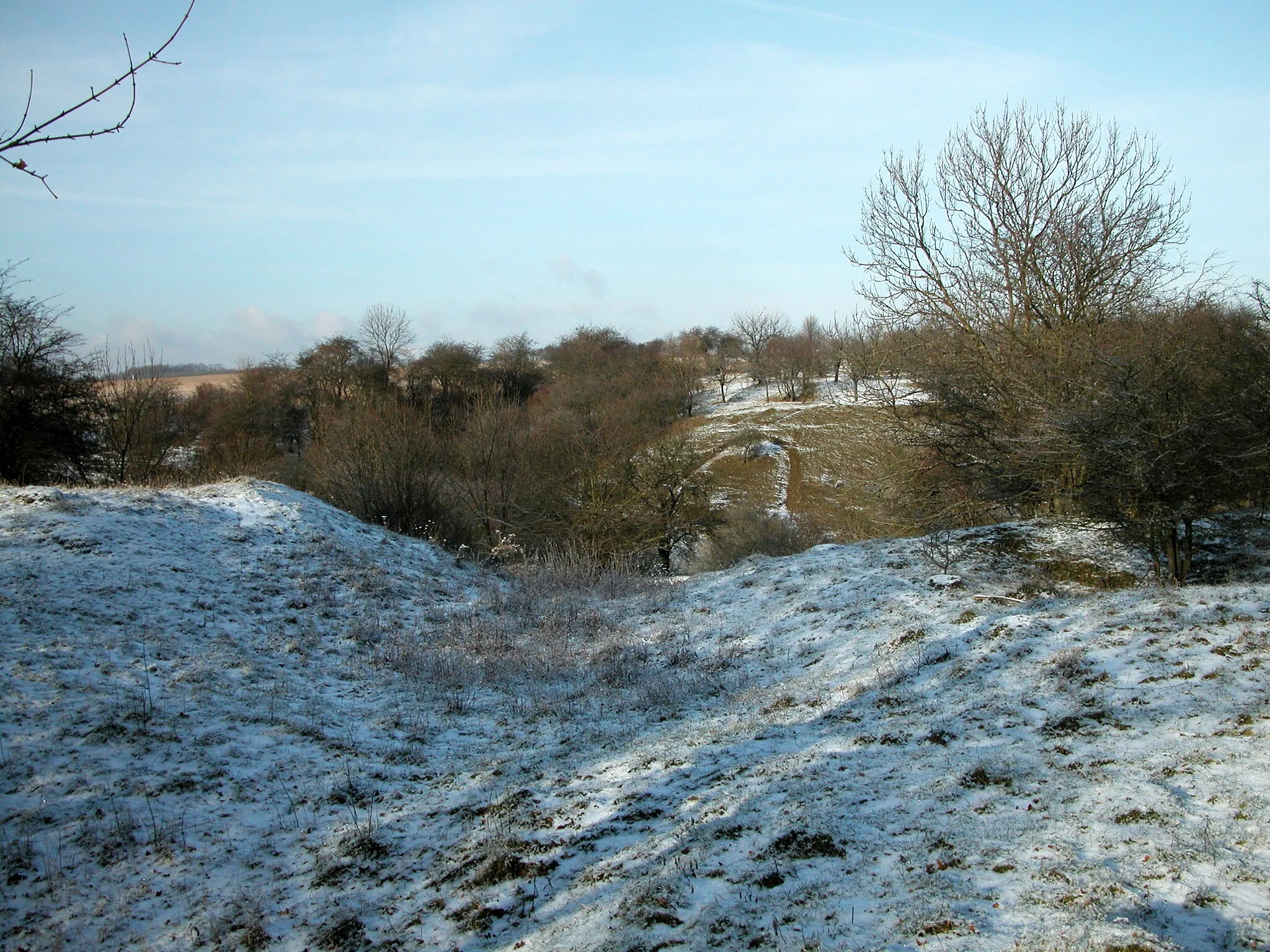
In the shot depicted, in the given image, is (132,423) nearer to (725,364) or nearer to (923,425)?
(923,425)

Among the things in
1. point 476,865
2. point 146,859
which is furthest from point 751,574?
point 146,859

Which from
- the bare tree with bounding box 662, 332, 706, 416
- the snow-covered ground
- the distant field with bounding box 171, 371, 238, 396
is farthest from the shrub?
the bare tree with bounding box 662, 332, 706, 416

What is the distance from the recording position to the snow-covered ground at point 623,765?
10.3 ft

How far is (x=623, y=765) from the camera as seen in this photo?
16.6 feet

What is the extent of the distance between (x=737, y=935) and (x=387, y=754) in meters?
3.50

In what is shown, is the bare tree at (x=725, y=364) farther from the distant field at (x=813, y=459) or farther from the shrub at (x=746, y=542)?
the shrub at (x=746, y=542)

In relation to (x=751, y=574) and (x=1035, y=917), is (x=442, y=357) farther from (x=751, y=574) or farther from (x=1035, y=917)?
(x=1035, y=917)

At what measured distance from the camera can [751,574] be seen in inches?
442

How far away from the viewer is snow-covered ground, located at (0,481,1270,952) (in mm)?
3146

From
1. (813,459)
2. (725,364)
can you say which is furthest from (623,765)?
(725,364)

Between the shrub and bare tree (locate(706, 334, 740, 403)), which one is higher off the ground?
bare tree (locate(706, 334, 740, 403))

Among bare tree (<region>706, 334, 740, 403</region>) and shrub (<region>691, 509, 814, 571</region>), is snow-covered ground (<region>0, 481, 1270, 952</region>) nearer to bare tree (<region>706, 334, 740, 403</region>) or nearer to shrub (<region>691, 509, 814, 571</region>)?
shrub (<region>691, 509, 814, 571</region>)

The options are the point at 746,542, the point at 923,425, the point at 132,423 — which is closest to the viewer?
the point at 923,425

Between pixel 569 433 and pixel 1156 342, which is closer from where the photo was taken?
pixel 1156 342
